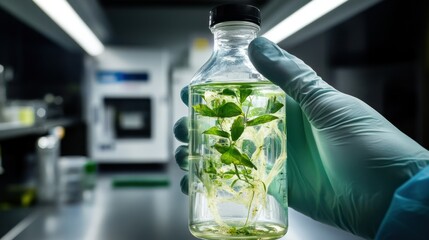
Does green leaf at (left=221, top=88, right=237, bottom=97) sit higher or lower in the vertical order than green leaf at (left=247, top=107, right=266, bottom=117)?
higher

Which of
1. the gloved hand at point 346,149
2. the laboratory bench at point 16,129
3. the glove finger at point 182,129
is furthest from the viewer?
the laboratory bench at point 16,129

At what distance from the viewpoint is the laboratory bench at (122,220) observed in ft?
4.73

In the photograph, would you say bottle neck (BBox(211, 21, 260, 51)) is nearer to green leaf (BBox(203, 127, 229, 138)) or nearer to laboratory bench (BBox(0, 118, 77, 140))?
green leaf (BBox(203, 127, 229, 138))

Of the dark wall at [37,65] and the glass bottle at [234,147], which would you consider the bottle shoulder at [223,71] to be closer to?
the glass bottle at [234,147]

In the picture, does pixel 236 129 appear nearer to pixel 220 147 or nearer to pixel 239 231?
pixel 220 147

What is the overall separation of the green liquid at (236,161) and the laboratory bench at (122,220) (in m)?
0.56

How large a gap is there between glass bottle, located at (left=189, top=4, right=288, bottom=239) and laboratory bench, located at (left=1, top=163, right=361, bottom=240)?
22.4 inches

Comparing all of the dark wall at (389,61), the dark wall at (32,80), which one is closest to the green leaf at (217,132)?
the dark wall at (389,61)

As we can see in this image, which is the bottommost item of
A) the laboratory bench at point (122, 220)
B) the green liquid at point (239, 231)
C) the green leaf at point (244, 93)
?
the laboratory bench at point (122, 220)

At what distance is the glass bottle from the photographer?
0.78 meters

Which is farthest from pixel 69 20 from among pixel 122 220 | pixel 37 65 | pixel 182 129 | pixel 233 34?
pixel 37 65

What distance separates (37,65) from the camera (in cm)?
337

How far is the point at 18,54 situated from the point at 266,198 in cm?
264

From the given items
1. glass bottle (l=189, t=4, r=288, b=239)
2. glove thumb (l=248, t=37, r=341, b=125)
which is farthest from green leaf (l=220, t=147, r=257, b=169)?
glove thumb (l=248, t=37, r=341, b=125)
